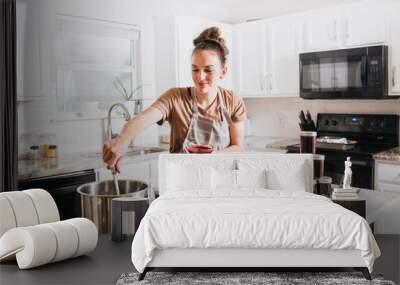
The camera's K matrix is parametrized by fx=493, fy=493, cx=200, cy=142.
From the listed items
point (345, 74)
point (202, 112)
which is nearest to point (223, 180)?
point (202, 112)

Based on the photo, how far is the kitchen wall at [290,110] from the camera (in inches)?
182

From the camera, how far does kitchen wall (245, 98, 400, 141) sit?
15.2 feet

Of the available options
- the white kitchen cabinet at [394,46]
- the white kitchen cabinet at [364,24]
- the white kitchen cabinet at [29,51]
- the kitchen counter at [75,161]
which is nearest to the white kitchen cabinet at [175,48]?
the kitchen counter at [75,161]

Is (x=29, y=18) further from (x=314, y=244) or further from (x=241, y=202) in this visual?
(x=314, y=244)

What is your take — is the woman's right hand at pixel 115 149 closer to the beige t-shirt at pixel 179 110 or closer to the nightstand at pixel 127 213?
the beige t-shirt at pixel 179 110

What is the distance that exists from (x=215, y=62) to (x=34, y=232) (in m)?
2.17

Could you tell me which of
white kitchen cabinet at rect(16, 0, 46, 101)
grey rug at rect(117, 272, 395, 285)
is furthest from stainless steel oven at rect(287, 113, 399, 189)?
white kitchen cabinet at rect(16, 0, 46, 101)

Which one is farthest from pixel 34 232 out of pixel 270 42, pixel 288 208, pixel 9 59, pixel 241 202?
pixel 270 42

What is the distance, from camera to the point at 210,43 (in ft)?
13.9

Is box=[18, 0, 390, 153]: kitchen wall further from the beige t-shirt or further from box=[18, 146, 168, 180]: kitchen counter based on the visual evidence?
the beige t-shirt

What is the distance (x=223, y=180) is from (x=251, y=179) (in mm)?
179

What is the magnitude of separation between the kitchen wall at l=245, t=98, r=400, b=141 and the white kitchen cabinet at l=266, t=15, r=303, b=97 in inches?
10.4

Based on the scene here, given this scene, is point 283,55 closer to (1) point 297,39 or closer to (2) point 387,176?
(1) point 297,39

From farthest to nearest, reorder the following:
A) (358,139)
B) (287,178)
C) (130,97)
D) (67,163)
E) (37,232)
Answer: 1. (358,139)
2. (130,97)
3. (67,163)
4. (287,178)
5. (37,232)
